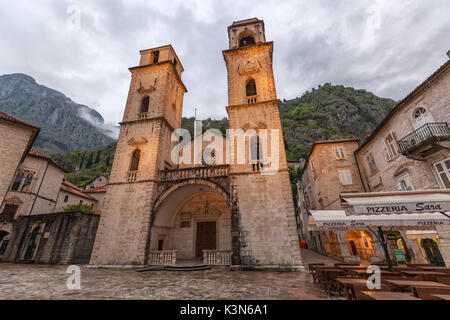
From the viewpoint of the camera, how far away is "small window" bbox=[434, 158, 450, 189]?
9.79 meters

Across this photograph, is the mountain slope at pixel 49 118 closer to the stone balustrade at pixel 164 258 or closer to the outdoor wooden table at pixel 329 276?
the stone balustrade at pixel 164 258

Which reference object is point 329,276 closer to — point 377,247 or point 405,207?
point 405,207

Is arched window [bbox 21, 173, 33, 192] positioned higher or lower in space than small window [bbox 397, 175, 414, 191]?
higher

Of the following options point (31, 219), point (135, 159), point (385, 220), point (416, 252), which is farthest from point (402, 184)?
point (31, 219)

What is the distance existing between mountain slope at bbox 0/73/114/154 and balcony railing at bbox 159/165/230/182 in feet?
398

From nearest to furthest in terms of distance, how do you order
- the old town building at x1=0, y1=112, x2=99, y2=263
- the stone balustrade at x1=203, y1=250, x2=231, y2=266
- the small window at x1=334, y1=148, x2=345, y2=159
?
the stone balustrade at x1=203, y1=250, x2=231, y2=266, the old town building at x1=0, y1=112, x2=99, y2=263, the small window at x1=334, y1=148, x2=345, y2=159

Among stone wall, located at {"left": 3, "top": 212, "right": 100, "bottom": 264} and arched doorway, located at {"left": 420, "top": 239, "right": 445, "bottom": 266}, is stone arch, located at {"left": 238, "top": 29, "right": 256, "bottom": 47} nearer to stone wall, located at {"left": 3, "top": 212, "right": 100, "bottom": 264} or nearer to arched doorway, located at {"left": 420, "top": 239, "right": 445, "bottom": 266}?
arched doorway, located at {"left": 420, "top": 239, "right": 445, "bottom": 266}

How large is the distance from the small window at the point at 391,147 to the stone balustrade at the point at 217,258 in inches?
524

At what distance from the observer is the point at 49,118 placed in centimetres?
12694

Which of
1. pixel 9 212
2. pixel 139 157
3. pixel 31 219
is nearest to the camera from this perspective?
pixel 139 157

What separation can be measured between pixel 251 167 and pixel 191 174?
4461 millimetres

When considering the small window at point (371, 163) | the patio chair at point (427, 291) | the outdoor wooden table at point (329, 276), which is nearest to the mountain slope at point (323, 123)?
the small window at point (371, 163)

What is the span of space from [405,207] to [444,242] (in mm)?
8660

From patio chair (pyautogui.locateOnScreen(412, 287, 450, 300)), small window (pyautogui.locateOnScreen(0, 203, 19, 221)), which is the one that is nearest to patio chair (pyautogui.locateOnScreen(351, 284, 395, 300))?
patio chair (pyautogui.locateOnScreen(412, 287, 450, 300))
